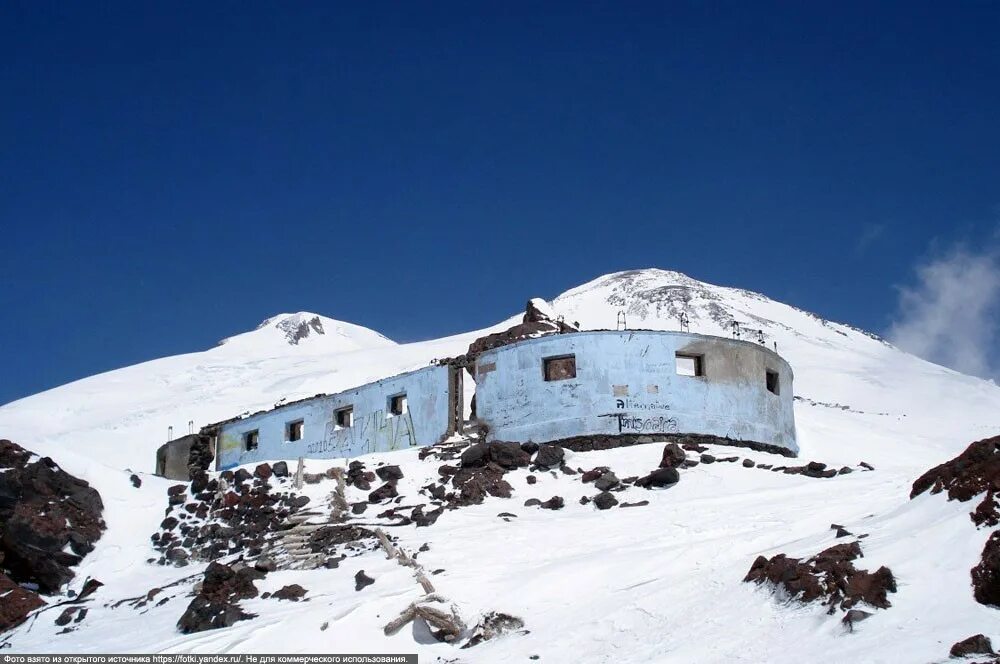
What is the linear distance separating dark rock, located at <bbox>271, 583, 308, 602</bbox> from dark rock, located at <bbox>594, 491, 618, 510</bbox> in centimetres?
620

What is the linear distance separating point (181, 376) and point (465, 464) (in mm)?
55251

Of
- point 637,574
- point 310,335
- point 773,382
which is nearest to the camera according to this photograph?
point 637,574

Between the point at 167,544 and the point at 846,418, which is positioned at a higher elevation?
the point at 846,418

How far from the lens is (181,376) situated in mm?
72875

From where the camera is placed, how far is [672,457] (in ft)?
69.3

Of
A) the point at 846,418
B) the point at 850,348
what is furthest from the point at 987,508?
the point at 850,348

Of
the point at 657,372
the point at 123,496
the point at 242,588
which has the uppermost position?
the point at 657,372

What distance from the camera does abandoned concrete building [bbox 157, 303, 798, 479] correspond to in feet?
80.8

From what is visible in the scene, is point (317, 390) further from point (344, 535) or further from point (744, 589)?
point (744, 589)

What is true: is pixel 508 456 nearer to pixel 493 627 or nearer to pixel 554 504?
pixel 554 504

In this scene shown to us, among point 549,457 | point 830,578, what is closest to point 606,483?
point 549,457

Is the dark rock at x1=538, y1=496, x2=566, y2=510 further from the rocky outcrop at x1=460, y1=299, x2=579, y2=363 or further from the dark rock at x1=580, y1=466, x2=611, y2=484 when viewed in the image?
the rocky outcrop at x1=460, y1=299, x2=579, y2=363

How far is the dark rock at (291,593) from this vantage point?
14.9 metres

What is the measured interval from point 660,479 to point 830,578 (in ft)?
34.7
